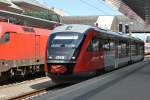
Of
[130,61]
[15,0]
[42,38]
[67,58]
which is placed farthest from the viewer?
[15,0]

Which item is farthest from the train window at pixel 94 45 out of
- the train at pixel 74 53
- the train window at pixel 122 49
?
the train window at pixel 122 49

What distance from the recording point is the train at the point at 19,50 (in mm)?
23859

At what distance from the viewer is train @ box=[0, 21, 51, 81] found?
23.9 m

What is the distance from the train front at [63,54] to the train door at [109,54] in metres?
4.38

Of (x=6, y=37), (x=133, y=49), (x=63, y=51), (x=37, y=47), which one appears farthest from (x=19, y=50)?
(x=133, y=49)

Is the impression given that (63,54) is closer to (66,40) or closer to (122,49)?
(66,40)

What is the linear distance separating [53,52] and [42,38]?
7.40 meters

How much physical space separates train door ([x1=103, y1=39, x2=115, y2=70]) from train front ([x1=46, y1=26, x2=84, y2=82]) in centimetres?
438

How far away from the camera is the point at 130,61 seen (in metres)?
39.7

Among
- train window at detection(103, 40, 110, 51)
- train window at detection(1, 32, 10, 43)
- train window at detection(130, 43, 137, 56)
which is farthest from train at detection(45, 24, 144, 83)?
train window at detection(130, 43, 137, 56)

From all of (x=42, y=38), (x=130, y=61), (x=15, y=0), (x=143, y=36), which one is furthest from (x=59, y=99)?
(x=143, y=36)

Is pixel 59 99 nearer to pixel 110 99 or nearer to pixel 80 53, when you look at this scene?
pixel 110 99

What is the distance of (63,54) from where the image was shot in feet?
69.4

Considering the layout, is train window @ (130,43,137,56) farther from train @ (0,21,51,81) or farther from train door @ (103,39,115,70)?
train @ (0,21,51,81)
